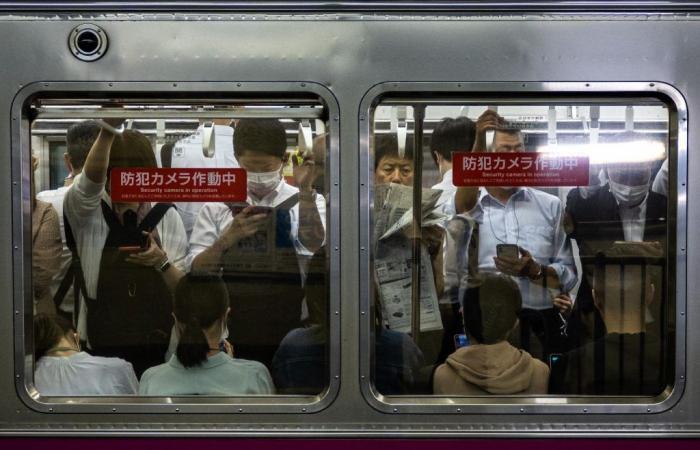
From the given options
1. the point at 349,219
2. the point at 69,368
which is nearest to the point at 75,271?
the point at 69,368

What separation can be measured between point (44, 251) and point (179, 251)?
498 millimetres

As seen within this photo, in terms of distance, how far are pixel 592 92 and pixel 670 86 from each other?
280 millimetres

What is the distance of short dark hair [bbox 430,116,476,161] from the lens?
9.39ft

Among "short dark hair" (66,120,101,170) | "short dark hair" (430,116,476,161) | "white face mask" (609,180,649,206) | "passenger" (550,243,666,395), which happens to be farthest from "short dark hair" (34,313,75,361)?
"white face mask" (609,180,649,206)

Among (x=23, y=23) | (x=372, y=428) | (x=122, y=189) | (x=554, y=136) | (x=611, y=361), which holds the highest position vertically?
(x=23, y=23)

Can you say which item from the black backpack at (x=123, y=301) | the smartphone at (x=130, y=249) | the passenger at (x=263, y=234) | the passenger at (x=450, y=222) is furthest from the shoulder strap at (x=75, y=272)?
the passenger at (x=450, y=222)

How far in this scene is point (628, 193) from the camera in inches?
114

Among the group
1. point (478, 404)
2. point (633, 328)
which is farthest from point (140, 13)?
point (633, 328)

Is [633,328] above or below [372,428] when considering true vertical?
above

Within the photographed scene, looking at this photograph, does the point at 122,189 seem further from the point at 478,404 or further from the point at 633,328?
the point at 633,328

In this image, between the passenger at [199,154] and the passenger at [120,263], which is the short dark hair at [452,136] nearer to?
the passenger at [199,154]

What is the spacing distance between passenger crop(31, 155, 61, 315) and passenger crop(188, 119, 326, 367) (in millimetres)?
513

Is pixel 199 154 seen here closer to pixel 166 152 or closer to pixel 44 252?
pixel 166 152

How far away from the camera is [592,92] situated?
2824 mm
